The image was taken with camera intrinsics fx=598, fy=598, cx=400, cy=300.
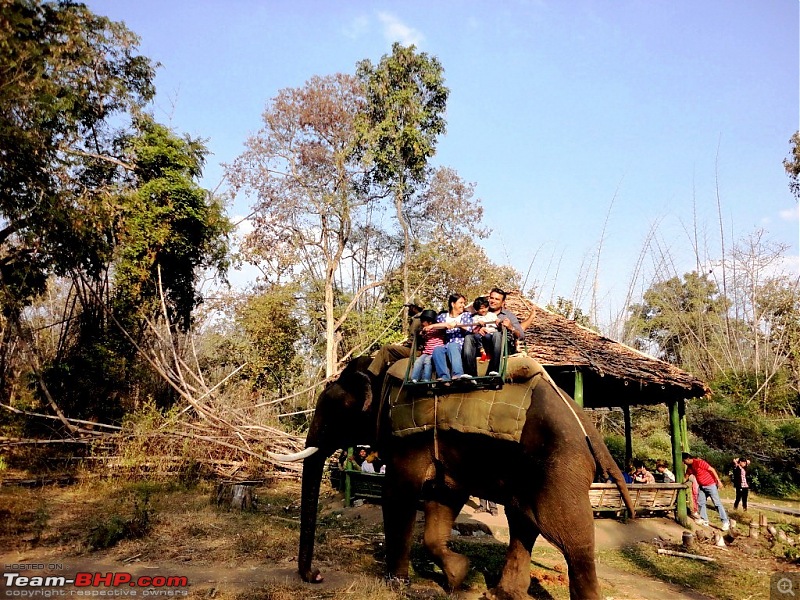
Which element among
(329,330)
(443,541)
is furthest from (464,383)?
(329,330)

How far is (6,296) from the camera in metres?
12.4

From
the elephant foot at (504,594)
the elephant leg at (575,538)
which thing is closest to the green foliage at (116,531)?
the elephant foot at (504,594)

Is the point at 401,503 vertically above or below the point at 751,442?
below

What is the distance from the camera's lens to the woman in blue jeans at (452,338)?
5.61m

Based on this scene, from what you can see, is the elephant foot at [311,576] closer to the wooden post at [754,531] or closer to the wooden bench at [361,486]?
the wooden bench at [361,486]

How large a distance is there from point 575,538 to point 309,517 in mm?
2910

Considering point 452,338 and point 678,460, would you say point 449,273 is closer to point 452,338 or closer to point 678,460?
point 678,460

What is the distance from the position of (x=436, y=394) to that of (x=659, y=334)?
38774mm

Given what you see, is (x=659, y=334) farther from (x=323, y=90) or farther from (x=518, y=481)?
(x=518, y=481)

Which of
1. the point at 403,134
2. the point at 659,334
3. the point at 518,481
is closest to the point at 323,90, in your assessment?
the point at 403,134

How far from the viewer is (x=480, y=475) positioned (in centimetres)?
555

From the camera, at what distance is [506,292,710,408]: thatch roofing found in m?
11.3

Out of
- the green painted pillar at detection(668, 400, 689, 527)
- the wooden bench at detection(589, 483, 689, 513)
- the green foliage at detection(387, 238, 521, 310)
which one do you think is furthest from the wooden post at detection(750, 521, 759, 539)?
the green foliage at detection(387, 238, 521, 310)

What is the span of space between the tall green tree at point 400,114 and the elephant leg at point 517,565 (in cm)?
1798
